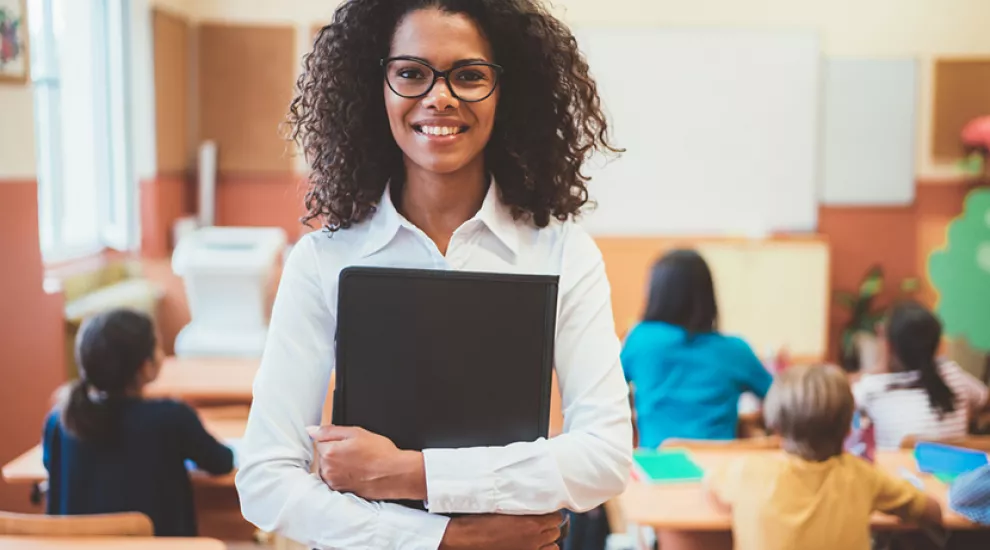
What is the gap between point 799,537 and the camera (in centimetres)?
210

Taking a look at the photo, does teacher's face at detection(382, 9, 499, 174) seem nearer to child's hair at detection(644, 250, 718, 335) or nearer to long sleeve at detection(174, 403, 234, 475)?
long sleeve at detection(174, 403, 234, 475)

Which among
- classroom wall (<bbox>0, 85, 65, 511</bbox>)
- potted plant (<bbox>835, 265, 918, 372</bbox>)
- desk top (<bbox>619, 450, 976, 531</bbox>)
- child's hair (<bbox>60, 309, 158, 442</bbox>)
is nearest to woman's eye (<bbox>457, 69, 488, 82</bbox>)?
desk top (<bbox>619, 450, 976, 531</bbox>)

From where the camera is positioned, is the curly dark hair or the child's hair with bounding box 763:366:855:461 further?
the child's hair with bounding box 763:366:855:461

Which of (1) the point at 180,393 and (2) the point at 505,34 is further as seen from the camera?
(1) the point at 180,393

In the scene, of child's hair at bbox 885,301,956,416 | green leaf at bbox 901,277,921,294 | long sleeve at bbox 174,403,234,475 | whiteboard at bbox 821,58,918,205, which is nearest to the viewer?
long sleeve at bbox 174,403,234,475

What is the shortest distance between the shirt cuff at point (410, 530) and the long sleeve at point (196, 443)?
4.59 feet

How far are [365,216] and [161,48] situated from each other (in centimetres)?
412

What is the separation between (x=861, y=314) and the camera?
5738 mm

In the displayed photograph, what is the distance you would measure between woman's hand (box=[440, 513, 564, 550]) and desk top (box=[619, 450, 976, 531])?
1.09m

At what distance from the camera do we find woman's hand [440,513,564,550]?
1.15 meters

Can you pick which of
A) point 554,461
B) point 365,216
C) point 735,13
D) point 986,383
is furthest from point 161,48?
point 986,383

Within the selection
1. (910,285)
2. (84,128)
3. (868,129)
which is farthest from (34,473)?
(910,285)

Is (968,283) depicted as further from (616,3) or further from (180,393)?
(180,393)

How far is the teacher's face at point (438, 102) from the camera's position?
1225 millimetres
